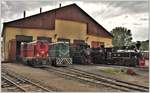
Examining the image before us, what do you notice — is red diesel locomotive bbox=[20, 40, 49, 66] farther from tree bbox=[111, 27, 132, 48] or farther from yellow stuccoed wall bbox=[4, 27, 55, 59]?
tree bbox=[111, 27, 132, 48]

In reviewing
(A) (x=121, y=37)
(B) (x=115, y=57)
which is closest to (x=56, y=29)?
(B) (x=115, y=57)

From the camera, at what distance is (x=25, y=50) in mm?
25641

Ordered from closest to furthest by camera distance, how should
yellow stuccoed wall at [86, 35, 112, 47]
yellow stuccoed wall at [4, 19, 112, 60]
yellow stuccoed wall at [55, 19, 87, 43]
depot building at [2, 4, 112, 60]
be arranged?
yellow stuccoed wall at [4, 19, 112, 60] → depot building at [2, 4, 112, 60] → yellow stuccoed wall at [55, 19, 87, 43] → yellow stuccoed wall at [86, 35, 112, 47]

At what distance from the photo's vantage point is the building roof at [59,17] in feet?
102

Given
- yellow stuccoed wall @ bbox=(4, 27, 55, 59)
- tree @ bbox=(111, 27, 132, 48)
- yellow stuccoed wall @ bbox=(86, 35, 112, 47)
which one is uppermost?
tree @ bbox=(111, 27, 132, 48)

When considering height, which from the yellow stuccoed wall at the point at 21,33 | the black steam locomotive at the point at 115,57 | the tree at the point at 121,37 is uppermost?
the tree at the point at 121,37

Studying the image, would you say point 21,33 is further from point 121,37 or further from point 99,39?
point 121,37

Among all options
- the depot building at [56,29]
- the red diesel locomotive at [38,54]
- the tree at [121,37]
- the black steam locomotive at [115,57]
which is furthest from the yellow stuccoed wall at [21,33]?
the tree at [121,37]

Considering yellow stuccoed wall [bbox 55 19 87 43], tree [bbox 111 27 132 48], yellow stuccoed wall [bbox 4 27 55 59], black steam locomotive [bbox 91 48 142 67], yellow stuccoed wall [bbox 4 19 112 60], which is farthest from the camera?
tree [bbox 111 27 132 48]

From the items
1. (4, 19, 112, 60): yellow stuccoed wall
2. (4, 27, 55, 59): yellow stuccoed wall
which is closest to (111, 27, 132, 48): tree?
(4, 19, 112, 60): yellow stuccoed wall

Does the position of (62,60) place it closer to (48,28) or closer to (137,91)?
(48,28)

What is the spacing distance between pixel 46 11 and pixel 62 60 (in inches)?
459

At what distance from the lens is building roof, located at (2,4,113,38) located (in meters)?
31.1

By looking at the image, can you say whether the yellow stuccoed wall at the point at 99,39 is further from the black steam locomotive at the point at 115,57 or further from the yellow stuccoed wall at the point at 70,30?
the black steam locomotive at the point at 115,57
